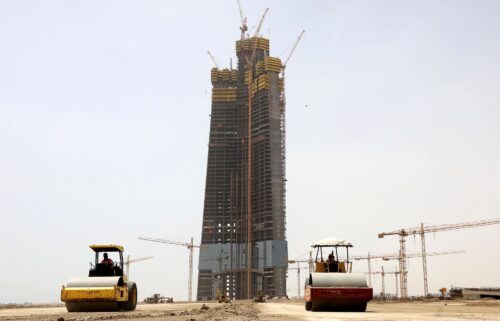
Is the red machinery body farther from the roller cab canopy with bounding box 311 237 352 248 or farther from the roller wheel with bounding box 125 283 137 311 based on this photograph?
the roller wheel with bounding box 125 283 137 311

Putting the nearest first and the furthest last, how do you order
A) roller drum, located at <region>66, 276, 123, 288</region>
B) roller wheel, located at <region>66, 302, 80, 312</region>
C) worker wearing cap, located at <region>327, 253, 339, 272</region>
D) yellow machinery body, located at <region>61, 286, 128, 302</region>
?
yellow machinery body, located at <region>61, 286, 128, 302</region> → roller drum, located at <region>66, 276, 123, 288</region> → roller wheel, located at <region>66, 302, 80, 312</region> → worker wearing cap, located at <region>327, 253, 339, 272</region>

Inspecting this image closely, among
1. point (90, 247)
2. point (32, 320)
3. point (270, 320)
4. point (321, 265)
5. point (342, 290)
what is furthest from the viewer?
point (321, 265)

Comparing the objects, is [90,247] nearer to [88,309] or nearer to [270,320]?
[88,309]

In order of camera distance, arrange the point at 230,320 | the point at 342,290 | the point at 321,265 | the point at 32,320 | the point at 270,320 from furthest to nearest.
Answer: the point at 321,265, the point at 342,290, the point at 32,320, the point at 270,320, the point at 230,320

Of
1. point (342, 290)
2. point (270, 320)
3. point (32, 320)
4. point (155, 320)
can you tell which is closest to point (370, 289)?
point (342, 290)

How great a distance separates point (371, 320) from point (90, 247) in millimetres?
16711

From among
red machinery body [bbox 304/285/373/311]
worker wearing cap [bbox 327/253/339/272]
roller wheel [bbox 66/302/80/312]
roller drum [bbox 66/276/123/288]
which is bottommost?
roller wheel [bbox 66/302/80/312]

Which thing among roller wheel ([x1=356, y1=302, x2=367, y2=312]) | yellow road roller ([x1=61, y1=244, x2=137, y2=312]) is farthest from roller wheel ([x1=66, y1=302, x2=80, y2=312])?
roller wheel ([x1=356, y1=302, x2=367, y2=312])

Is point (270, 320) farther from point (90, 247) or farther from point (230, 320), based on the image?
point (90, 247)

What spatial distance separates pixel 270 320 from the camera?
57.9ft

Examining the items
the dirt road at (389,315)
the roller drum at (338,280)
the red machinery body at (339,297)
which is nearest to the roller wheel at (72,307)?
the dirt road at (389,315)

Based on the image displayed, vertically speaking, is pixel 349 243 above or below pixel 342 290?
above

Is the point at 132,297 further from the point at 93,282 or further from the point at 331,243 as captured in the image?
the point at 331,243

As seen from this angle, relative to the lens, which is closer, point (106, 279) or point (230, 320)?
point (230, 320)
